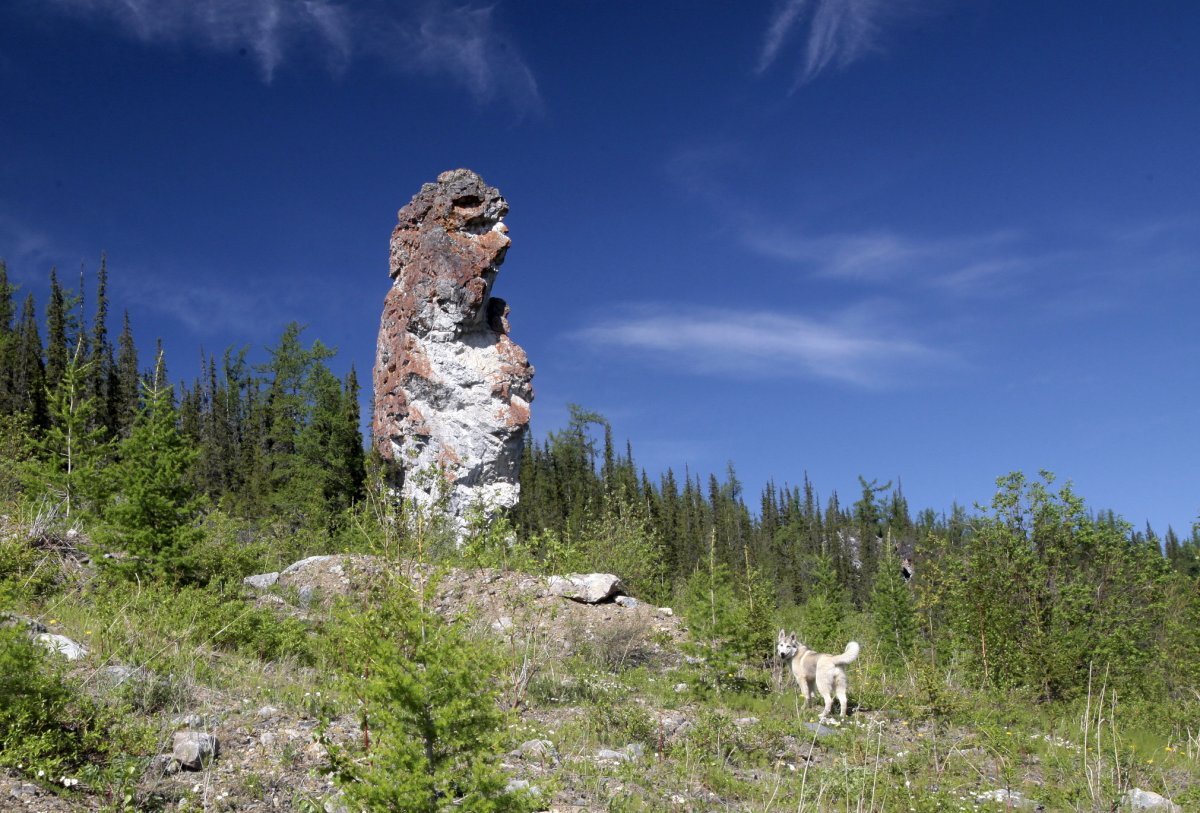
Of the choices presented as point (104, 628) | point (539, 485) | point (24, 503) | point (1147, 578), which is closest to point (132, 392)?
point (539, 485)

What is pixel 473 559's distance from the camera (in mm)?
8109

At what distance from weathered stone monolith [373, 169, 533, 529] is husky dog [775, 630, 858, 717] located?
11575 millimetres

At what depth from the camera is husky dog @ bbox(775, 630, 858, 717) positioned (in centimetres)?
930

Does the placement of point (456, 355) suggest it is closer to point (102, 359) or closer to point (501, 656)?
point (501, 656)

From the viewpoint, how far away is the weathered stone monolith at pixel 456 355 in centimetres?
2120

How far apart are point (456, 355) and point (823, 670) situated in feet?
47.9

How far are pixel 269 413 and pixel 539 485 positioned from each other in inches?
821

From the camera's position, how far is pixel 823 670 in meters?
9.53

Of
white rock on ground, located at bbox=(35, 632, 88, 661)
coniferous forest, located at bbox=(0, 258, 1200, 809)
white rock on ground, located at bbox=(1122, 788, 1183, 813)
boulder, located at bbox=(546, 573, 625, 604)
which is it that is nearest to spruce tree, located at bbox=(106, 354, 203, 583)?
coniferous forest, located at bbox=(0, 258, 1200, 809)

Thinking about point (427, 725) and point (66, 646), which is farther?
point (66, 646)

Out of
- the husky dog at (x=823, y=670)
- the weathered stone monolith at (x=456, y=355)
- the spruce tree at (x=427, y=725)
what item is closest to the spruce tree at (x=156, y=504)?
the spruce tree at (x=427, y=725)

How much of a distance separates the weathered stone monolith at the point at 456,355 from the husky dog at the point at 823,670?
11.6 meters

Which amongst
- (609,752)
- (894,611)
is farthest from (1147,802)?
(894,611)

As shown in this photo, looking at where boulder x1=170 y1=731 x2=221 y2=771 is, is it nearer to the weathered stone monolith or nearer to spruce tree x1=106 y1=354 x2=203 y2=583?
spruce tree x1=106 y1=354 x2=203 y2=583
